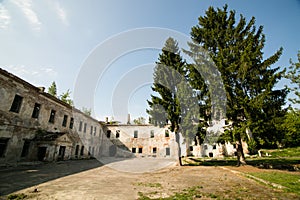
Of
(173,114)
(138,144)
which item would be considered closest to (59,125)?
(173,114)

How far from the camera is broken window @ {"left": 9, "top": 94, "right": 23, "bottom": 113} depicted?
1391 cm

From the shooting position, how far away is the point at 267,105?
13422 mm

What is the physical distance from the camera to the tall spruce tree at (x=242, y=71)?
12766 millimetres

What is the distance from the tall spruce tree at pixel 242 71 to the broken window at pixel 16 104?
19512 mm

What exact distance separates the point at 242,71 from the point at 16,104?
847 inches

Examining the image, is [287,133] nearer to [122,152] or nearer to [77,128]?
[77,128]

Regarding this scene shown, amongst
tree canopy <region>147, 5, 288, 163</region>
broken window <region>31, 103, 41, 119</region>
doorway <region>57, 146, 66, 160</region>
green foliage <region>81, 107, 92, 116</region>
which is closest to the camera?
tree canopy <region>147, 5, 288, 163</region>

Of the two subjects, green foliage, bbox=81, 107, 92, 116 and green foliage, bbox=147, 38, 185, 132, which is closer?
green foliage, bbox=147, 38, 185, 132

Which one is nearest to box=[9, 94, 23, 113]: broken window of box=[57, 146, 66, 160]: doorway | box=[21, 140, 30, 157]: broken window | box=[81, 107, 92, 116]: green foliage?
box=[21, 140, 30, 157]: broken window

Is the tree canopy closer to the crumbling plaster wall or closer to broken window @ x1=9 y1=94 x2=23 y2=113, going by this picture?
broken window @ x1=9 y1=94 x2=23 y2=113

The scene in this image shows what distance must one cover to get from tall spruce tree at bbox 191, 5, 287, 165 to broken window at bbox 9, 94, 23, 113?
1951cm

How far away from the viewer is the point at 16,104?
1429cm

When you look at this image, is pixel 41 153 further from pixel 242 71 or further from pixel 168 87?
pixel 242 71

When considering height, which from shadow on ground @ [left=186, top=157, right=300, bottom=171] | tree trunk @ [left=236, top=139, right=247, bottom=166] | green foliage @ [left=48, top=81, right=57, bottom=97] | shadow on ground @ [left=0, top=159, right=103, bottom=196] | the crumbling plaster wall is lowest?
shadow on ground @ [left=0, top=159, right=103, bottom=196]
